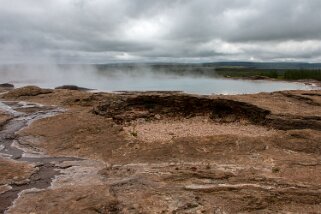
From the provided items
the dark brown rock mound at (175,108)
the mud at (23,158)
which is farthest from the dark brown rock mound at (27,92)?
the dark brown rock mound at (175,108)

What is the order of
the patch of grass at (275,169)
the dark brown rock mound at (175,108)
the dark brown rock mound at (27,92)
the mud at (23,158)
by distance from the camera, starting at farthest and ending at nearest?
the dark brown rock mound at (27,92)
the dark brown rock mound at (175,108)
the patch of grass at (275,169)
the mud at (23,158)

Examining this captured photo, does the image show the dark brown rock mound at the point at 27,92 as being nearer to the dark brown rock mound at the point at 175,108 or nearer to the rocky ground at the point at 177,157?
the rocky ground at the point at 177,157

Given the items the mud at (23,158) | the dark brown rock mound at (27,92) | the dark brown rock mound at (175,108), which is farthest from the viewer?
the dark brown rock mound at (27,92)

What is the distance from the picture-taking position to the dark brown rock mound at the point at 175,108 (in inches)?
648

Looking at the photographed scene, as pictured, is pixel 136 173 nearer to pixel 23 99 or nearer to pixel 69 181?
pixel 69 181

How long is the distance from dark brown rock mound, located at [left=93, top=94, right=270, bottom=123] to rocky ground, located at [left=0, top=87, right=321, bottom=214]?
0.04 metres

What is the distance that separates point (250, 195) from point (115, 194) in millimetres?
2983

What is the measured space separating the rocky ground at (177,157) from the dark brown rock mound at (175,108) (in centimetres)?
4

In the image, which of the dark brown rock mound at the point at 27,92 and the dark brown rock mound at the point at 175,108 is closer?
the dark brown rock mound at the point at 175,108

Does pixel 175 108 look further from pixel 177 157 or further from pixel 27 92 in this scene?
pixel 27 92

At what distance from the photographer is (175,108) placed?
17172 millimetres

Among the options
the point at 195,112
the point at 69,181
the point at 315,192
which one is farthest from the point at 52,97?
the point at 315,192

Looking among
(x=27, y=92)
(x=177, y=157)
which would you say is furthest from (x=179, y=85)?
(x=177, y=157)

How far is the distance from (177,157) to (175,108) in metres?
5.32
